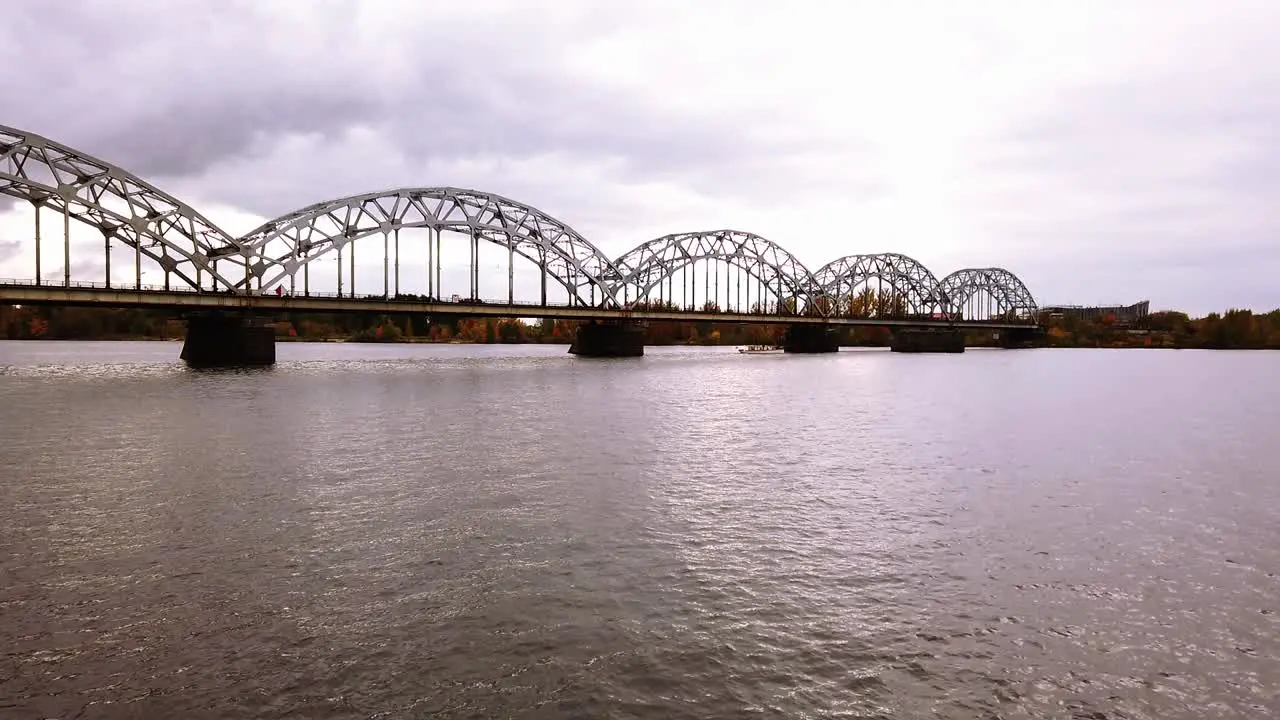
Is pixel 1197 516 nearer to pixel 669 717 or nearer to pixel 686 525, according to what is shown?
pixel 686 525

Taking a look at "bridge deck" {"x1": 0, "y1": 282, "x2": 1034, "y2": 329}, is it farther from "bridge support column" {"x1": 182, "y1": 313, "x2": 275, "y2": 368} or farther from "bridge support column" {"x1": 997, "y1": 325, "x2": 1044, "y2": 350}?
"bridge support column" {"x1": 997, "y1": 325, "x2": 1044, "y2": 350}

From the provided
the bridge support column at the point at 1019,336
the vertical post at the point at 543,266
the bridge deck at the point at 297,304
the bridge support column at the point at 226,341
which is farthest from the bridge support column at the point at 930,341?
the bridge support column at the point at 226,341

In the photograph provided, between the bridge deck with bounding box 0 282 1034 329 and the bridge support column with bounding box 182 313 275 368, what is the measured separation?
2256 mm

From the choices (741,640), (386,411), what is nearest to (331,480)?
(741,640)

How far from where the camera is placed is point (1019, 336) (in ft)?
616

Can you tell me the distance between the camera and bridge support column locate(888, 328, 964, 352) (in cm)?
14838

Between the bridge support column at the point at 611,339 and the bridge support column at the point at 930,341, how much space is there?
69.7 meters

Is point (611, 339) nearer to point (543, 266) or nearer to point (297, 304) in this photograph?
point (543, 266)

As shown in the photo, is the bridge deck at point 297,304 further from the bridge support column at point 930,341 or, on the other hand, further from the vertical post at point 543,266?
the bridge support column at point 930,341

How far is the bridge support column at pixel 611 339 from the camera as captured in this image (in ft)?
344

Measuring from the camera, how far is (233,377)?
52688 millimetres

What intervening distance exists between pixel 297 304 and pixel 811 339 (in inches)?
3753

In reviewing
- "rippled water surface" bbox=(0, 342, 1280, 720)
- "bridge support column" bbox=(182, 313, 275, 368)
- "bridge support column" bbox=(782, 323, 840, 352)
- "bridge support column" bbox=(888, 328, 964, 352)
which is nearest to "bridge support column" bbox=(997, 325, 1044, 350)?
"bridge support column" bbox=(888, 328, 964, 352)

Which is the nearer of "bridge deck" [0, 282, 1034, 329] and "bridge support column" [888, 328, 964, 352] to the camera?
"bridge deck" [0, 282, 1034, 329]
